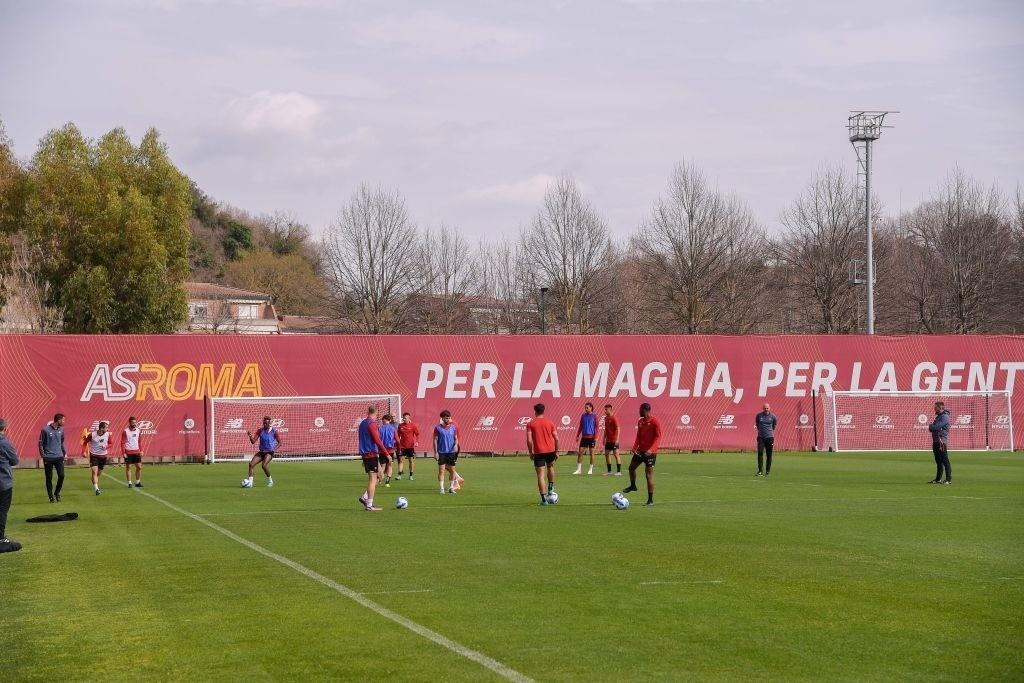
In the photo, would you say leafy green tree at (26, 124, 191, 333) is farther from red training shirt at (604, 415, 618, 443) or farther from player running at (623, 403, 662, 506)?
player running at (623, 403, 662, 506)

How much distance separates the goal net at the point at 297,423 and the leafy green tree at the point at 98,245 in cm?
2027

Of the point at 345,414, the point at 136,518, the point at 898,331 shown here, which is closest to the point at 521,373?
the point at 345,414

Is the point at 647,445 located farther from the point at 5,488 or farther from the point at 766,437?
the point at 5,488

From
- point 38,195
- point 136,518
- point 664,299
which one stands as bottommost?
point 136,518

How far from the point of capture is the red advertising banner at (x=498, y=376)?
141ft

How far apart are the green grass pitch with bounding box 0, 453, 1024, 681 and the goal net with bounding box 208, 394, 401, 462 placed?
62.0 feet

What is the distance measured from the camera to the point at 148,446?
43.1 metres

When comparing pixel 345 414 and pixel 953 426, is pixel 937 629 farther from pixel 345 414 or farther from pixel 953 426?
pixel 953 426

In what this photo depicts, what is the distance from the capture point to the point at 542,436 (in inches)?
912

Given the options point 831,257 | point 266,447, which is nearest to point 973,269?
point 831,257

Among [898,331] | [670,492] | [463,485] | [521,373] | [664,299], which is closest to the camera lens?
[670,492]

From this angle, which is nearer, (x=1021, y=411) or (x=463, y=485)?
(x=463, y=485)

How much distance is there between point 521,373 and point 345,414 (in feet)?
23.6

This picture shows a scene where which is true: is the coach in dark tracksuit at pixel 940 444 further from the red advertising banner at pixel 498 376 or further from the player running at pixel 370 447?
the red advertising banner at pixel 498 376
